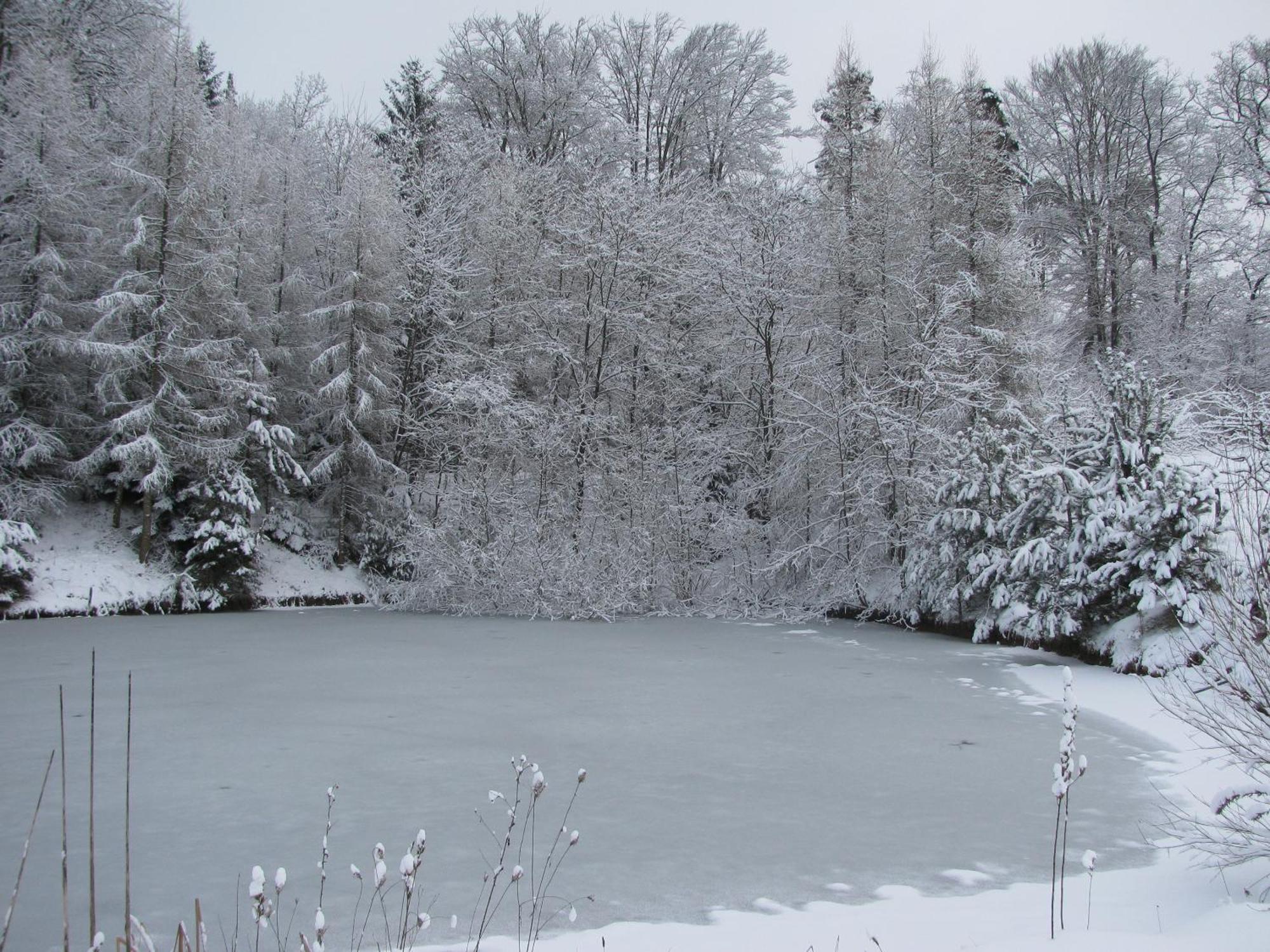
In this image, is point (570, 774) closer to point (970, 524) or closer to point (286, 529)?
point (970, 524)

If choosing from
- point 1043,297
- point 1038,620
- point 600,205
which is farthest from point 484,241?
point 1038,620

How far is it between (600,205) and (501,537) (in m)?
6.20

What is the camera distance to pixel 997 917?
3152 millimetres

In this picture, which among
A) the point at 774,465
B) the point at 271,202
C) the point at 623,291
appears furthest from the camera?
the point at 271,202

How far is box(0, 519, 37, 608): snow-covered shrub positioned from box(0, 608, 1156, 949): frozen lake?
264 centimetres

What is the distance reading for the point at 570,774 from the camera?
505 cm

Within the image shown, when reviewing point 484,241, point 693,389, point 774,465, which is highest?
point 484,241

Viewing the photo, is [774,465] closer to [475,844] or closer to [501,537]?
[501,537]

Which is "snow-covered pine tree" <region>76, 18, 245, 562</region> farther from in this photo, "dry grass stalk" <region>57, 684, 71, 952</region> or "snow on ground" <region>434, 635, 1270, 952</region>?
"snow on ground" <region>434, 635, 1270, 952</region>

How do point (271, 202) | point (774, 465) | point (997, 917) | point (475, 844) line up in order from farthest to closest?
point (271, 202), point (774, 465), point (475, 844), point (997, 917)

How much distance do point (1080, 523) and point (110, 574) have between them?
1334 cm

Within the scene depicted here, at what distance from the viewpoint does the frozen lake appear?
354cm

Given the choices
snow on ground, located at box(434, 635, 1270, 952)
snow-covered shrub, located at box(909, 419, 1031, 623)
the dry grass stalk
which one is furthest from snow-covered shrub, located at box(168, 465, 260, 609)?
snow on ground, located at box(434, 635, 1270, 952)

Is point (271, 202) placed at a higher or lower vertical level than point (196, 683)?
higher
